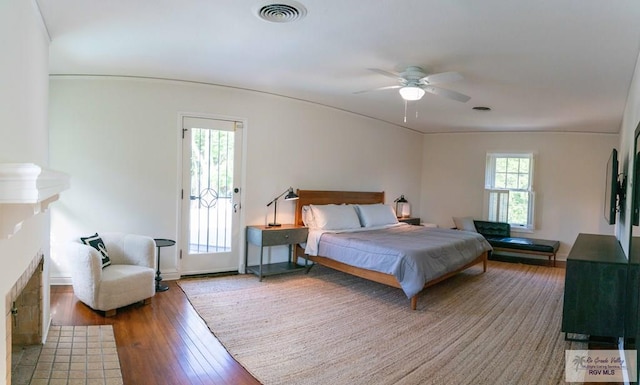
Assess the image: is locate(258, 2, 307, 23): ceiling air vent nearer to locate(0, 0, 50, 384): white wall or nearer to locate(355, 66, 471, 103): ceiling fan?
locate(355, 66, 471, 103): ceiling fan

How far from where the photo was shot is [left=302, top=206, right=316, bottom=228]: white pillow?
5207 mm

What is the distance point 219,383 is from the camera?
233 cm

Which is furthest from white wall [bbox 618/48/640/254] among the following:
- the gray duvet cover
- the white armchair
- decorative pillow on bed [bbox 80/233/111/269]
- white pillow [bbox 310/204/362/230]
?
decorative pillow on bed [bbox 80/233/111/269]

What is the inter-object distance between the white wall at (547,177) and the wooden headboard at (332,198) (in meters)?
1.88

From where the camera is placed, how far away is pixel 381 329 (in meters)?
3.26

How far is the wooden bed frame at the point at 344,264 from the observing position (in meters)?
3.96

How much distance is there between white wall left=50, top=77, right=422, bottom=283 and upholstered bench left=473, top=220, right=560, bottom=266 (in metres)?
3.55

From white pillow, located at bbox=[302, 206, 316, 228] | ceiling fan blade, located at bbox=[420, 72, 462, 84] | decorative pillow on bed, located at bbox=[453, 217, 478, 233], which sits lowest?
decorative pillow on bed, located at bbox=[453, 217, 478, 233]

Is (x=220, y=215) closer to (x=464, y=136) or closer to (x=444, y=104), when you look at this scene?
(x=444, y=104)

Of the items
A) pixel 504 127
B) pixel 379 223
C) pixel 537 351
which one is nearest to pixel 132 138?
pixel 379 223

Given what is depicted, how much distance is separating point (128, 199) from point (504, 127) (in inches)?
243

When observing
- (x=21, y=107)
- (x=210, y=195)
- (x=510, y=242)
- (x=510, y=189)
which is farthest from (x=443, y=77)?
(x=510, y=189)

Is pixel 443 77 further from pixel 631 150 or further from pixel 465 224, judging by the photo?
pixel 465 224

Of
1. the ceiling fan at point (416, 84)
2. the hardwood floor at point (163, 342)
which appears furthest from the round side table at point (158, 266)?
the ceiling fan at point (416, 84)
